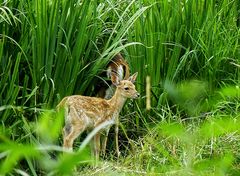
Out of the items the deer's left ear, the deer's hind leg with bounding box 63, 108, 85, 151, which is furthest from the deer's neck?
the deer's hind leg with bounding box 63, 108, 85, 151

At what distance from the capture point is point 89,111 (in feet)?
16.2

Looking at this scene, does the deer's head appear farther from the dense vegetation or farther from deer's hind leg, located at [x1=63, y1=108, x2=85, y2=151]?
deer's hind leg, located at [x1=63, y1=108, x2=85, y2=151]

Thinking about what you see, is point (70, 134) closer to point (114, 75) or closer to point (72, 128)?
point (72, 128)

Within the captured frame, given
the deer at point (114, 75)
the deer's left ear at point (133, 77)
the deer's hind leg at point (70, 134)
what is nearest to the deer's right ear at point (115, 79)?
the deer at point (114, 75)

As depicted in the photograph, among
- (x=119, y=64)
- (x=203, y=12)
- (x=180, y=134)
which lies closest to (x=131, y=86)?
(x=119, y=64)

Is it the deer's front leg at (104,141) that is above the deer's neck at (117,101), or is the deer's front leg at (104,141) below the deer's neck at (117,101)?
below

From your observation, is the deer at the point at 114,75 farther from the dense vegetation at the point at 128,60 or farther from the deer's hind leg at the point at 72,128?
the deer's hind leg at the point at 72,128

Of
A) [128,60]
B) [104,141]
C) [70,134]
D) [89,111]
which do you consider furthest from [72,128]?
[128,60]

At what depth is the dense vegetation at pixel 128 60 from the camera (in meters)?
4.63

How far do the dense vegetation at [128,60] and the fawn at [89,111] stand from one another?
116 millimetres

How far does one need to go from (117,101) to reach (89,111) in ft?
1.23

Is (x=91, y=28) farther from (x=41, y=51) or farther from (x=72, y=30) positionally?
(x=41, y=51)

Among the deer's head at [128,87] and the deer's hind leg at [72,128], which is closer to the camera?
the deer's hind leg at [72,128]

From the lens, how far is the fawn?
15.8 ft
